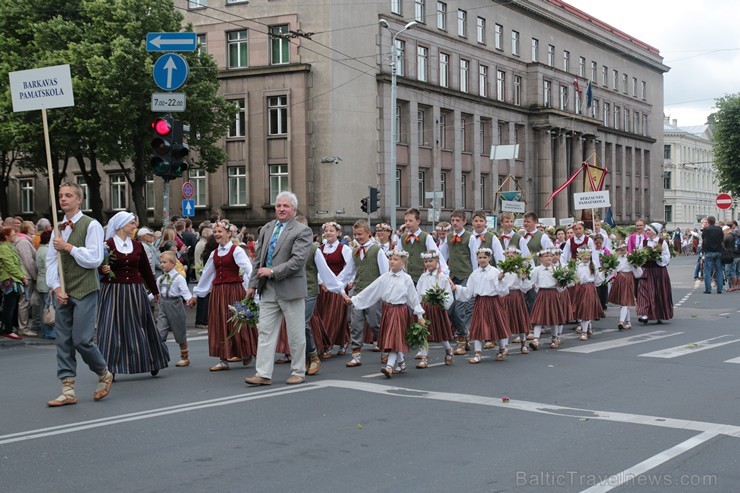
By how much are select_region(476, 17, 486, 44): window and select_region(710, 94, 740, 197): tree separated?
21.9 m

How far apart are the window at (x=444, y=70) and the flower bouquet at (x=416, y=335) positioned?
41.5m

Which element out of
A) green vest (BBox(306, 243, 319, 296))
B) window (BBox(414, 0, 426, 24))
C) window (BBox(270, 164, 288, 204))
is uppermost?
window (BBox(414, 0, 426, 24))

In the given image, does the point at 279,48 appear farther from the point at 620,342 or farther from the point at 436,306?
the point at 436,306

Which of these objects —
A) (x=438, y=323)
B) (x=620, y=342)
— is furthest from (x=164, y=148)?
(x=620, y=342)

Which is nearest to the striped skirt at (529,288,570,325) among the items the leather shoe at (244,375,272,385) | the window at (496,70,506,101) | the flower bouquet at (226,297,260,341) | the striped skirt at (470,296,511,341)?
the striped skirt at (470,296,511,341)

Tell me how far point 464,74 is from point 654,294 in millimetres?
37882

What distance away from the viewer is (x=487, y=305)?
1301cm

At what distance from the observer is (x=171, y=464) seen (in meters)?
6.77

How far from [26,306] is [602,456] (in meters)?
12.3

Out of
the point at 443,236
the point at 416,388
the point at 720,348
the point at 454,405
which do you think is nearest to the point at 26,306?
the point at 443,236

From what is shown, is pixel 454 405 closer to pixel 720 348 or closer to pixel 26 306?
pixel 720 348

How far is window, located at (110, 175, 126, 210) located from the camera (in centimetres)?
4938

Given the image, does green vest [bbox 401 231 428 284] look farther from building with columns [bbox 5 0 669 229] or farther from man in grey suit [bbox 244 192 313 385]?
building with columns [bbox 5 0 669 229]

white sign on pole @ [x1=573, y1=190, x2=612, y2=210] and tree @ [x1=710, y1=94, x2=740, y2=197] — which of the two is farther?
tree @ [x1=710, y1=94, x2=740, y2=197]
